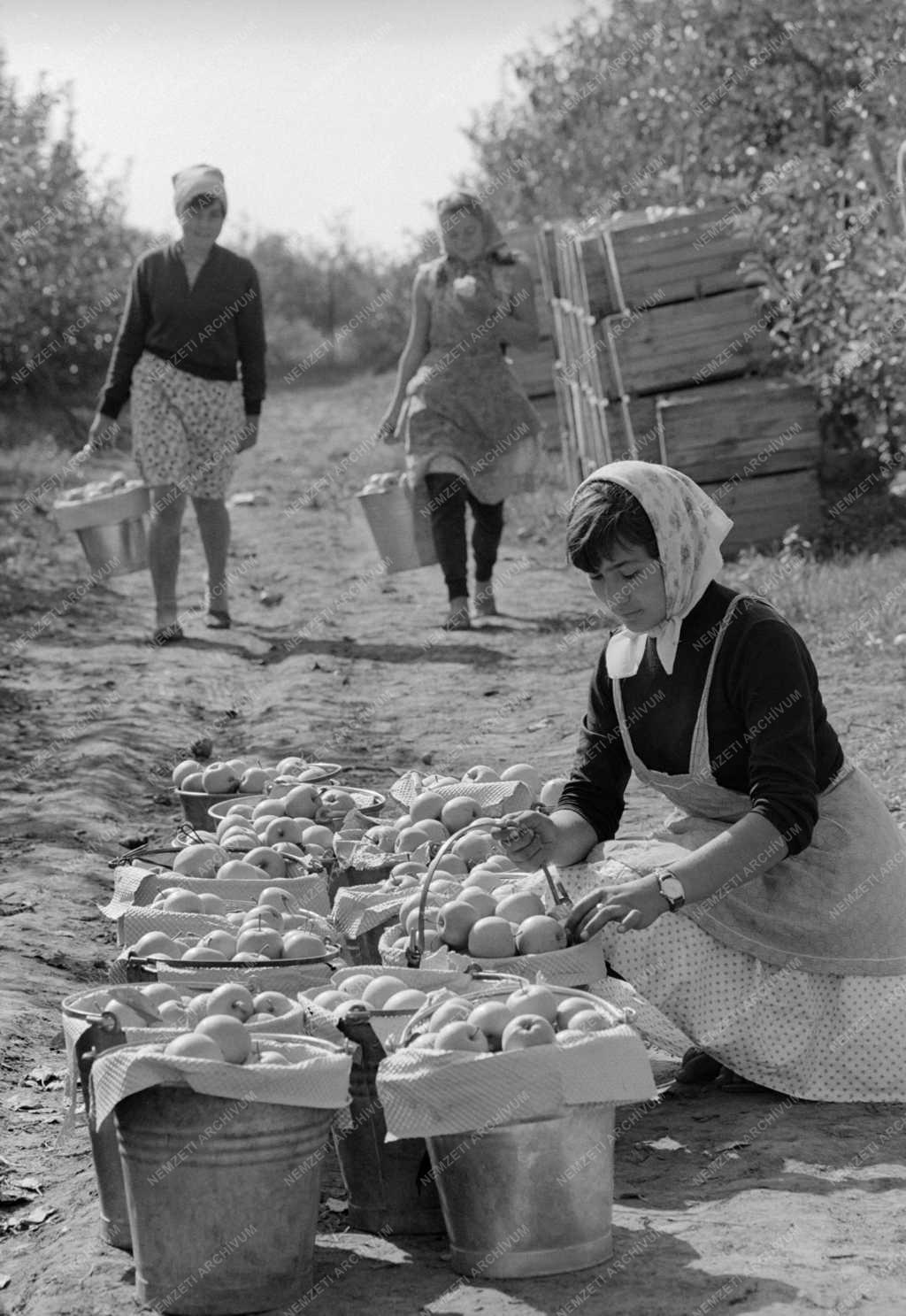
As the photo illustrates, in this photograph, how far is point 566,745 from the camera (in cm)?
690

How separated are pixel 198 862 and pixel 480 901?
38.4 inches

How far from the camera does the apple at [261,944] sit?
3.72 metres

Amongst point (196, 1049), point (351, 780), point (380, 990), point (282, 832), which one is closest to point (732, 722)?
point (380, 990)

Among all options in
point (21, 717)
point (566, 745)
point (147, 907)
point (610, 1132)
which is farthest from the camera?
point (21, 717)

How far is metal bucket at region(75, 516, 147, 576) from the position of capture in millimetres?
9648

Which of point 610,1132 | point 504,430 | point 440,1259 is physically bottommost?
point 440,1259

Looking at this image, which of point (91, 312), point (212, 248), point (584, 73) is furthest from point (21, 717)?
point (584, 73)

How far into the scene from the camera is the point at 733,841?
11.5ft

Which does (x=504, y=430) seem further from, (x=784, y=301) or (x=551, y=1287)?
(x=551, y=1287)

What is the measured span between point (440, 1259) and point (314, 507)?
42.5 feet

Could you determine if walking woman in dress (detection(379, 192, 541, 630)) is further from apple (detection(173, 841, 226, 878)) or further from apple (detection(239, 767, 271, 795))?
apple (detection(173, 841, 226, 878))

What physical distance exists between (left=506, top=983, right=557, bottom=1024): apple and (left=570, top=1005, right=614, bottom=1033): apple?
48 mm

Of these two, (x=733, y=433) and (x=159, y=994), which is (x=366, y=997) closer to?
(x=159, y=994)

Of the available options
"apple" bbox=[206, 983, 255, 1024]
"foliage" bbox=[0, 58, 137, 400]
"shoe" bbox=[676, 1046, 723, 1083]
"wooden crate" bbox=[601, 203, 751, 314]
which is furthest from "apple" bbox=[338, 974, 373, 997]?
"foliage" bbox=[0, 58, 137, 400]
